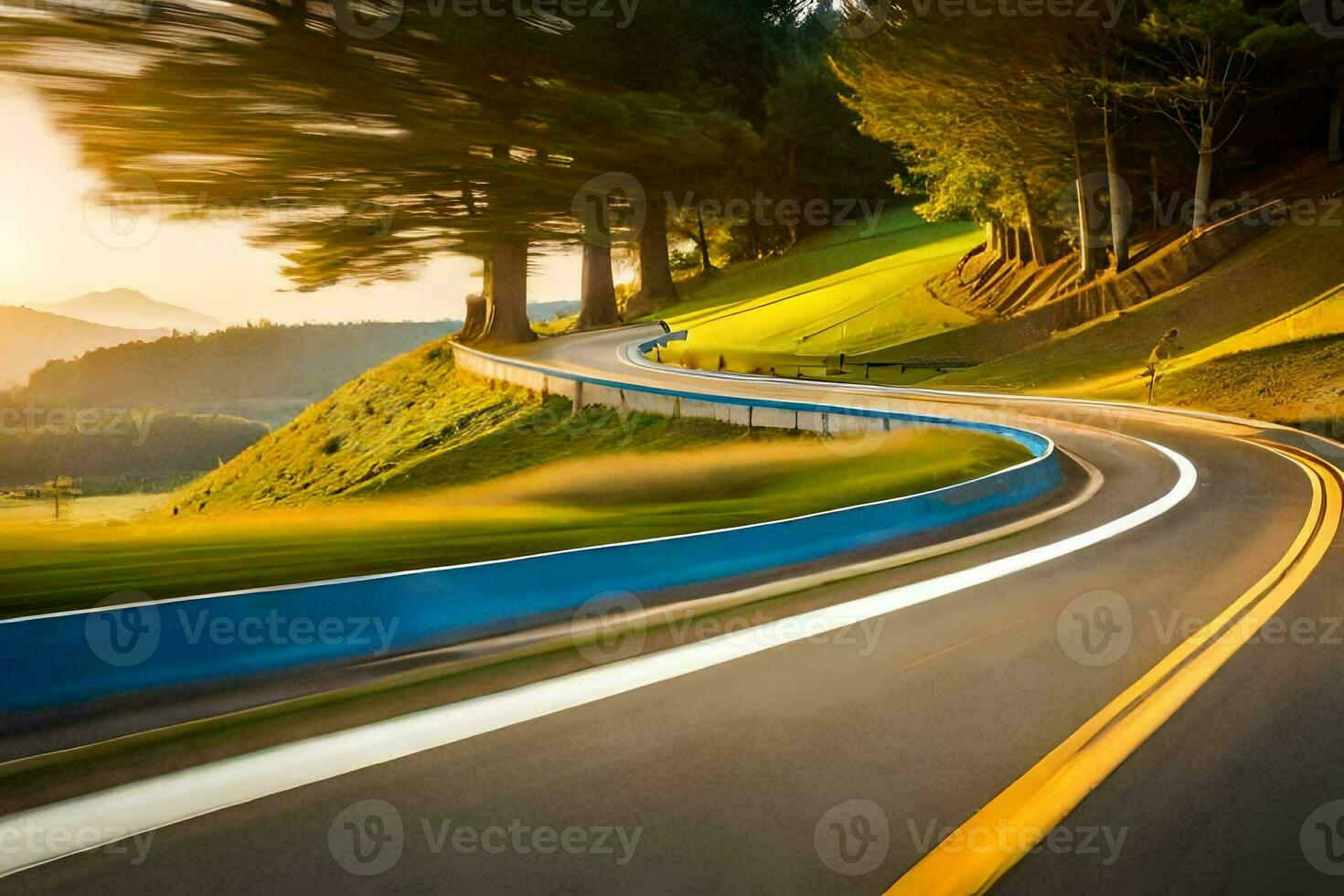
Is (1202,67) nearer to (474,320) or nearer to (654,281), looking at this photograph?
(474,320)

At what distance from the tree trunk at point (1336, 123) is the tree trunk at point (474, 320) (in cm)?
3737

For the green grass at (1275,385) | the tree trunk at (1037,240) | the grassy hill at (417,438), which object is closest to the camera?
the green grass at (1275,385)

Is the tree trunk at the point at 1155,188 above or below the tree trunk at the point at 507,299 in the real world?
above

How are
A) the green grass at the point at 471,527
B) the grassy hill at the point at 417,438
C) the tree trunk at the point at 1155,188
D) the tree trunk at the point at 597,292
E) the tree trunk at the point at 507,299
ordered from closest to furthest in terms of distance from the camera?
1. the green grass at the point at 471,527
2. the grassy hill at the point at 417,438
3. the tree trunk at the point at 1155,188
4. the tree trunk at the point at 507,299
5. the tree trunk at the point at 597,292

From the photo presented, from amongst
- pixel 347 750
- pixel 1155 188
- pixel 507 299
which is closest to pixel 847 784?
pixel 347 750

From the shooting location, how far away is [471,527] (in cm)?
1290

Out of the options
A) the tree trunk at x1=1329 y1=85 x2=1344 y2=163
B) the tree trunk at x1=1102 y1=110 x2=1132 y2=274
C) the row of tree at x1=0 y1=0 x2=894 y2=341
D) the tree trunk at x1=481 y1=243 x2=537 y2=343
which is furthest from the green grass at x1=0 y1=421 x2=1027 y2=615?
the tree trunk at x1=1329 y1=85 x2=1344 y2=163

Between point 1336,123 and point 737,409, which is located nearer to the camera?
point 737,409

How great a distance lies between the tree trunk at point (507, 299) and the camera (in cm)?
5297

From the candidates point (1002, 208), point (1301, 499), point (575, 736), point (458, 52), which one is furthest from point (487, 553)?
point (1002, 208)

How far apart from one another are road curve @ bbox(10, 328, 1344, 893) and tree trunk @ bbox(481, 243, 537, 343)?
152 ft

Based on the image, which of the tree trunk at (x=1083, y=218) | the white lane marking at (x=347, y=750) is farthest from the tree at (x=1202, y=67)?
the white lane marking at (x=347, y=750)

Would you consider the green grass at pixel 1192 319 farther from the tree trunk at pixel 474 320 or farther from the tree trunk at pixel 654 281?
the tree trunk at pixel 654 281

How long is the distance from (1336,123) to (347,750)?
49.4m
